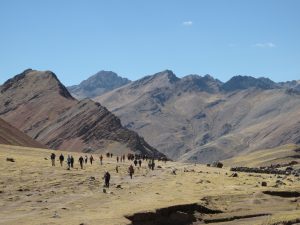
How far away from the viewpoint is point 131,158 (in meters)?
97.4

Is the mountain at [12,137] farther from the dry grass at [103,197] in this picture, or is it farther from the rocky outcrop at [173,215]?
the rocky outcrop at [173,215]

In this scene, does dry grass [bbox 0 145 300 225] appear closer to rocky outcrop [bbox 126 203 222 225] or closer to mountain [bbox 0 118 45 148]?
rocky outcrop [bbox 126 203 222 225]

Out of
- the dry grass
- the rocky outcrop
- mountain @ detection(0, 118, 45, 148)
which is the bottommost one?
the rocky outcrop

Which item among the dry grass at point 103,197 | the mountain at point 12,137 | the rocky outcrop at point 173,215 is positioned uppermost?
the mountain at point 12,137

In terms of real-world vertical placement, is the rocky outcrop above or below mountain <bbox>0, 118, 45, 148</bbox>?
below

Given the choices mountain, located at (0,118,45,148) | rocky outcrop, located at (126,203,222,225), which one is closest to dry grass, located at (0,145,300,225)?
rocky outcrop, located at (126,203,222,225)

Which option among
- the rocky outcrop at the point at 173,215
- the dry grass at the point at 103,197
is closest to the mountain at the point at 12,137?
the dry grass at the point at 103,197

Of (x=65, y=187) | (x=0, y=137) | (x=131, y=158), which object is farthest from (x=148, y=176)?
(x=0, y=137)

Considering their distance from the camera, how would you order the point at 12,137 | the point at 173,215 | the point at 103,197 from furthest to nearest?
the point at 12,137 → the point at 103,197 → the point at 173,215

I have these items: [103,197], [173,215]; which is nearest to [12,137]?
[103,197]

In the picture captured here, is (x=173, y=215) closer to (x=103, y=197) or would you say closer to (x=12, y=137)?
(x=103, y=197)

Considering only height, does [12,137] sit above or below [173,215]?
above

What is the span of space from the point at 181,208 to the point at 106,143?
155303 millimetres

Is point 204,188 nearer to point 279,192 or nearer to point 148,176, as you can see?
point 279,192
